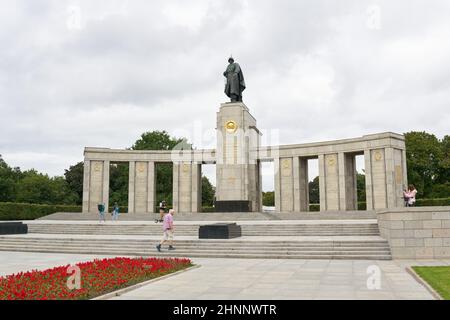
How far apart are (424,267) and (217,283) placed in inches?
276

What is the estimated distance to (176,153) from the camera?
4500 centimetres

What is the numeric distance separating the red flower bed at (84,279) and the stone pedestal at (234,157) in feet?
74.9

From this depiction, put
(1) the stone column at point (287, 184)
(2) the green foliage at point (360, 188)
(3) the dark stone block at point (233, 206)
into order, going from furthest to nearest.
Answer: (2) the green foliage at point (360, 188) < (1) the stone column at point (287, 184) < (3) the dark stone block at point (233, 206)

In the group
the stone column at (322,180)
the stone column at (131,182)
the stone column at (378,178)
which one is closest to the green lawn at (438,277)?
the stone column at (378,178)

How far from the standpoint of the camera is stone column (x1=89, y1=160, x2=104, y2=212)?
43.8 metres

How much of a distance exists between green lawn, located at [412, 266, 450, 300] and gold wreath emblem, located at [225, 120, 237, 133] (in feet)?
85.6

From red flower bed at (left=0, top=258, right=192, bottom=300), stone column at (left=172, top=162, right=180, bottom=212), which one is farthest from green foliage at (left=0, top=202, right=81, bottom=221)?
red flower bed at (left=0, top=258, right=192, bottom=300)

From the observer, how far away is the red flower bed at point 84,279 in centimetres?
849

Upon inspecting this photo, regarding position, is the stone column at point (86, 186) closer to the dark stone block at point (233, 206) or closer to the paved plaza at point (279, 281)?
the dark stone block at point (233, 206)

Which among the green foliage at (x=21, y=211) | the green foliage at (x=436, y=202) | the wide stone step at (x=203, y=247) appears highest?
the green foliage at (x=436, y=202)

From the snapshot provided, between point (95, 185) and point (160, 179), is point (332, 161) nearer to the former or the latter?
point (95, 185)

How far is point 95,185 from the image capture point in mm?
44281
